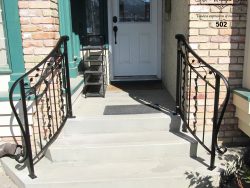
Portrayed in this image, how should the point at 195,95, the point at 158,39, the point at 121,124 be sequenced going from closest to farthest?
1. the point at 195,95
2. the point at 121,124
3. the point at 158,39

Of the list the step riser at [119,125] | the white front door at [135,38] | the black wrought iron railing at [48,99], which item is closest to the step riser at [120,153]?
the black wrought iron railing at [48,99]

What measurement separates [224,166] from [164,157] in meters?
0.60

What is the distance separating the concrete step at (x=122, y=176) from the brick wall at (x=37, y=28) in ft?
3.92

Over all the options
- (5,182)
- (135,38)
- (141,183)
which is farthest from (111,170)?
(135,38)

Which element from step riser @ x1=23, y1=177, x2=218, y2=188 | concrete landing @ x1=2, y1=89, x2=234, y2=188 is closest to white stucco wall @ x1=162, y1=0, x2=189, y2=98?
concrete landing @ x1=2, y1=89, x2=234, y2=188

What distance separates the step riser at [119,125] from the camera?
3.52 meters

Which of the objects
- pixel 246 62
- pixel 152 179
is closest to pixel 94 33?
pixel 246 62

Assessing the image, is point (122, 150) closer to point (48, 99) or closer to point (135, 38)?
point (48, 99)

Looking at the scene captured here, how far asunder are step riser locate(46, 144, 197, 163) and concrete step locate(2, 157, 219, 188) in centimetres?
9

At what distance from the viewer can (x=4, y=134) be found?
3590 millimetres

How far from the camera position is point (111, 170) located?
3.09 m

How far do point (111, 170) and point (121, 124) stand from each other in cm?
62

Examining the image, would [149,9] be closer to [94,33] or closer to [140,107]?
[94,33]

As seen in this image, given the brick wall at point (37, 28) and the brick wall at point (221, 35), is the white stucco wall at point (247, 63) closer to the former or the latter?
the brick wall at point (221, 35)
